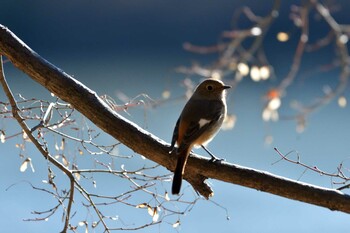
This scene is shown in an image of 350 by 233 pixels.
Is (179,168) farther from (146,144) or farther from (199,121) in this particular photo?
(199,121)

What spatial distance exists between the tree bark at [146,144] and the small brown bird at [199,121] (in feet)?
0.23

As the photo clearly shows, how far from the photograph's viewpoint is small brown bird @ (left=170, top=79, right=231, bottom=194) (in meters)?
4.16

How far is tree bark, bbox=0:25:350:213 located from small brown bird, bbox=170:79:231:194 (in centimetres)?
7

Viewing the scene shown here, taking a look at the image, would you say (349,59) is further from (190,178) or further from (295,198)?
(190,178)

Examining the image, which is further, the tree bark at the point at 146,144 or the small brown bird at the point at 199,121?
the small brown bird at the point at 199,121

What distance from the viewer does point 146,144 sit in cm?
410

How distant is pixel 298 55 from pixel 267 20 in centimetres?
19

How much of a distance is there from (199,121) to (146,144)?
2.42 feet

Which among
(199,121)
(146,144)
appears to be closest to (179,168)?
(146,144)

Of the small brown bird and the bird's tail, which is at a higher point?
the small brown bird

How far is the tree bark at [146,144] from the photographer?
155 inches

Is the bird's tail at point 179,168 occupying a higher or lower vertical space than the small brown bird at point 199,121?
lower

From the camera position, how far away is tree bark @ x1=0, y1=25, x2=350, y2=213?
3.94m

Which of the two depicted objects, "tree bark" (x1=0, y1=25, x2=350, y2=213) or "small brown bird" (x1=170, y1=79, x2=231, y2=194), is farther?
"small brown bird" (x1=170, y1=79, x2=231, y2=194)
